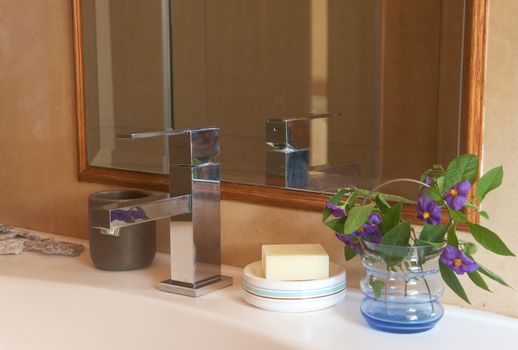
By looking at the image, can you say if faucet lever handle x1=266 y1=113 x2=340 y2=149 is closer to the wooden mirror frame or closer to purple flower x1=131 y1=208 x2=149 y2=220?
the wooden mirror frame

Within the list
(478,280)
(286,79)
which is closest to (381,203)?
(478,280)

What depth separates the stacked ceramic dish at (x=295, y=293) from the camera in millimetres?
1025

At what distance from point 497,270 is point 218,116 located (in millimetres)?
427

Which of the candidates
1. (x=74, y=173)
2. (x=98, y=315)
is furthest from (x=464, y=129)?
(x=74, y=173)

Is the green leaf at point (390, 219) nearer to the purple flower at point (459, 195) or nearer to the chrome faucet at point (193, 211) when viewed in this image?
the purple flower at point (459, 195)

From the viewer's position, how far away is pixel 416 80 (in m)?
1.02

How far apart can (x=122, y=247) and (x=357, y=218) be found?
1.32 feet

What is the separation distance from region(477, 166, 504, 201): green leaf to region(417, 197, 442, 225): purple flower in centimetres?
5

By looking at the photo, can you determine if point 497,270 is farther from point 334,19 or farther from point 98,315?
point 98,315

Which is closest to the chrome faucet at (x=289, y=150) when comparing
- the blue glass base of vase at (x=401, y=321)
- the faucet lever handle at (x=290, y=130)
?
the faucet lever handle at (x=290, y=130)

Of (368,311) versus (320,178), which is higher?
(320,178)

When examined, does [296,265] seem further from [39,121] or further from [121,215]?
[39,121]

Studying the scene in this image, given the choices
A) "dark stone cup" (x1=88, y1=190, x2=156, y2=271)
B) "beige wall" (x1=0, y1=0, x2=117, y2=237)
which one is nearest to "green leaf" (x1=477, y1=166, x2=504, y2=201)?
"dark stone cup" (x1=88, y1=190, x2=156, y2=271)

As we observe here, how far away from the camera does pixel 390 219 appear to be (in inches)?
Answer: 37.5
